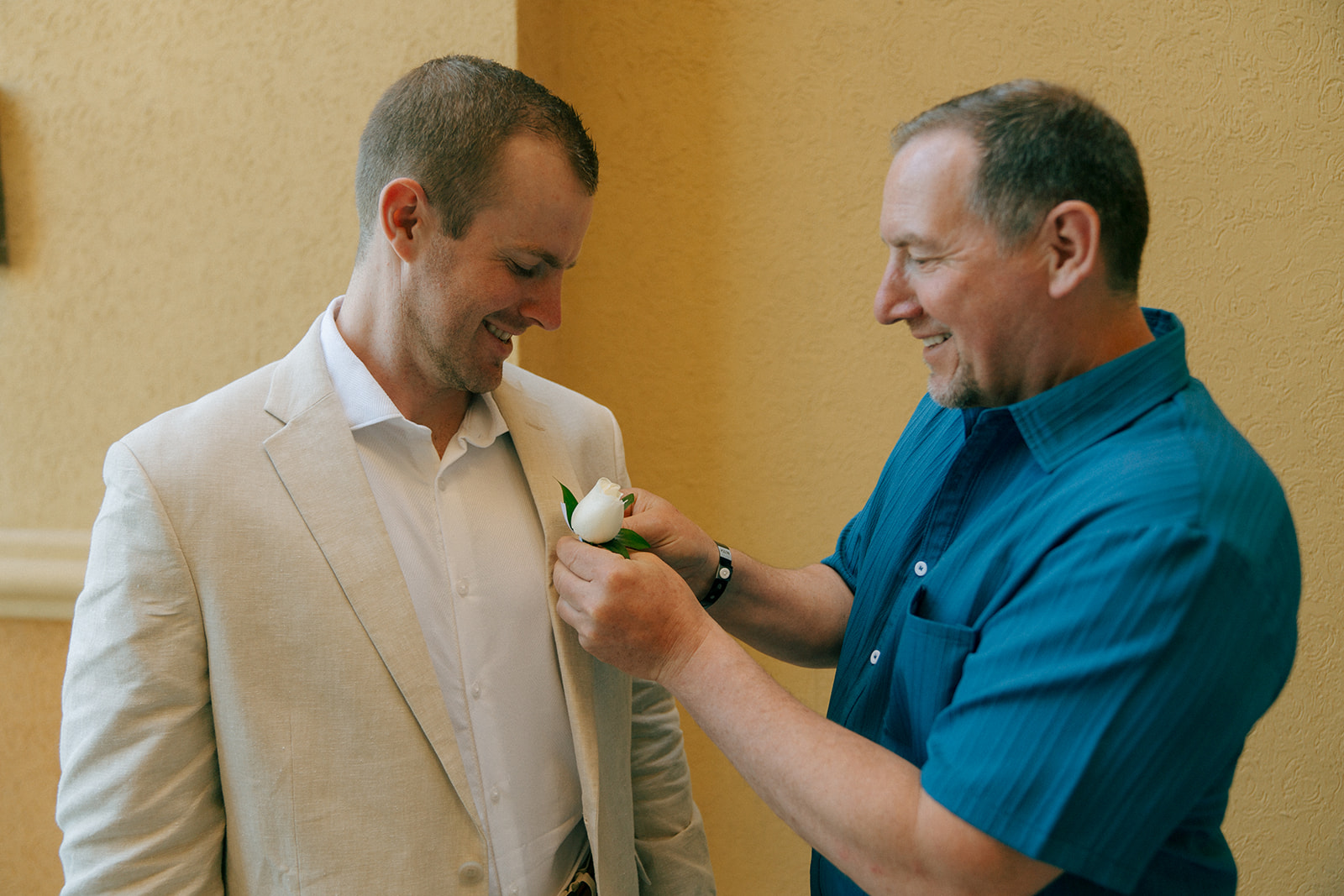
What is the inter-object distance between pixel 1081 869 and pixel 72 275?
6.97 ft

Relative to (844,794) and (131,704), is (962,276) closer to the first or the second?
(844,794)

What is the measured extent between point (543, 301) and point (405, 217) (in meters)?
0.22

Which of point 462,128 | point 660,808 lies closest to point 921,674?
point 660,808

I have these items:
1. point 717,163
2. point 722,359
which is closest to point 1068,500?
point 722,359

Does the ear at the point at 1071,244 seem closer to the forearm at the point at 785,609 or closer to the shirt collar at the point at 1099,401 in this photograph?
the shirt collar at the point at 1099,401

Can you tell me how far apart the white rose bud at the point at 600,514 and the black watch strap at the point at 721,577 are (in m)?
0.32

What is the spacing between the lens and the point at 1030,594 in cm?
96

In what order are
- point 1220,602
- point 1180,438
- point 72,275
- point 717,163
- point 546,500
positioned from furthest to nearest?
point 717,163, point 72,275, point 546,500, point 1180,438, point 1220,602

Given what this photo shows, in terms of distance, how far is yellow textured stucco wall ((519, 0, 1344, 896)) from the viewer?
1959 millimetres

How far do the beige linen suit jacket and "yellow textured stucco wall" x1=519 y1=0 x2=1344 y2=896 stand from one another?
3.07 feet

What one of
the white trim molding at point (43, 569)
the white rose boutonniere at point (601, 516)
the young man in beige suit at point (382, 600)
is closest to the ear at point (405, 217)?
the young man in beige suit at point (382, 600)

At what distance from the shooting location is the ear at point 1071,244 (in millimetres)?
1018

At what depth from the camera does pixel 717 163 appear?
6.89 ft

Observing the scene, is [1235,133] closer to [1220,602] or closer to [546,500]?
[1220,602]
